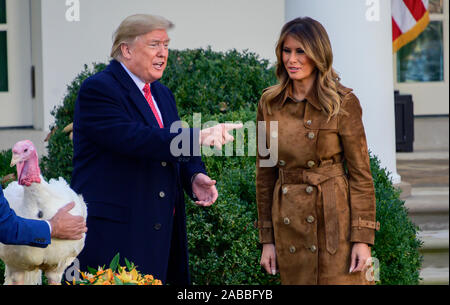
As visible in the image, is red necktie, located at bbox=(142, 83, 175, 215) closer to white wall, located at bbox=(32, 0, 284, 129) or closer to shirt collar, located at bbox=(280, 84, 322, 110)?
shirt collar, located at bbox=(280, 84, 322, 110)

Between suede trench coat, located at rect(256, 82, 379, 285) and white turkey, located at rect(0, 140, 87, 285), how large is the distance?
0.96 m

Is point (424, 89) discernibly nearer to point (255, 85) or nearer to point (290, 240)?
point (255, 85)

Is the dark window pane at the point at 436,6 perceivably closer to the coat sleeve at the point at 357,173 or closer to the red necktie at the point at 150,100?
the coat sleeve at the point at 357,173

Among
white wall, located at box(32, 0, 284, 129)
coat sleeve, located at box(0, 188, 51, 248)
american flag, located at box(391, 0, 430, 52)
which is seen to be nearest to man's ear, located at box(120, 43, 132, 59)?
coat sleeve, located at box(0, 188, 51, 248)

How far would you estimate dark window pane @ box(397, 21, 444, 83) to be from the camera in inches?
407

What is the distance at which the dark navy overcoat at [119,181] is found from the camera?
3.62 m

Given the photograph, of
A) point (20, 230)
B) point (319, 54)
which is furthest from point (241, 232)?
point (20, 230)

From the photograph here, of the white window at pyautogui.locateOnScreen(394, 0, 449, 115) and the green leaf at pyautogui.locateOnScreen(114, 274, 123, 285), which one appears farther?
the white window at pyautogui.locateOnScreen(394, 0, 449, 115)

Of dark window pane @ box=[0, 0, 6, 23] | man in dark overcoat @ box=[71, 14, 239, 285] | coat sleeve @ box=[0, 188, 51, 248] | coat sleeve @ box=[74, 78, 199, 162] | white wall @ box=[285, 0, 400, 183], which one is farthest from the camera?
dark window pane @ box=[0, 0, 6, 23]

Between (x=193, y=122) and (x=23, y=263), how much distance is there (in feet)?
8.71

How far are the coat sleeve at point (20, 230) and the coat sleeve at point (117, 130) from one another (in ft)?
1.84

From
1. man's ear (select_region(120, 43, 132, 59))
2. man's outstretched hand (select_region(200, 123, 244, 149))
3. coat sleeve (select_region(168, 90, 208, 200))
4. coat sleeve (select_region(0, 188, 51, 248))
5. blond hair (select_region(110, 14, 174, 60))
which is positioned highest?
blond hair (select_region(110, 14, 174, 60))

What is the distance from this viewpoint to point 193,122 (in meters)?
5.88
